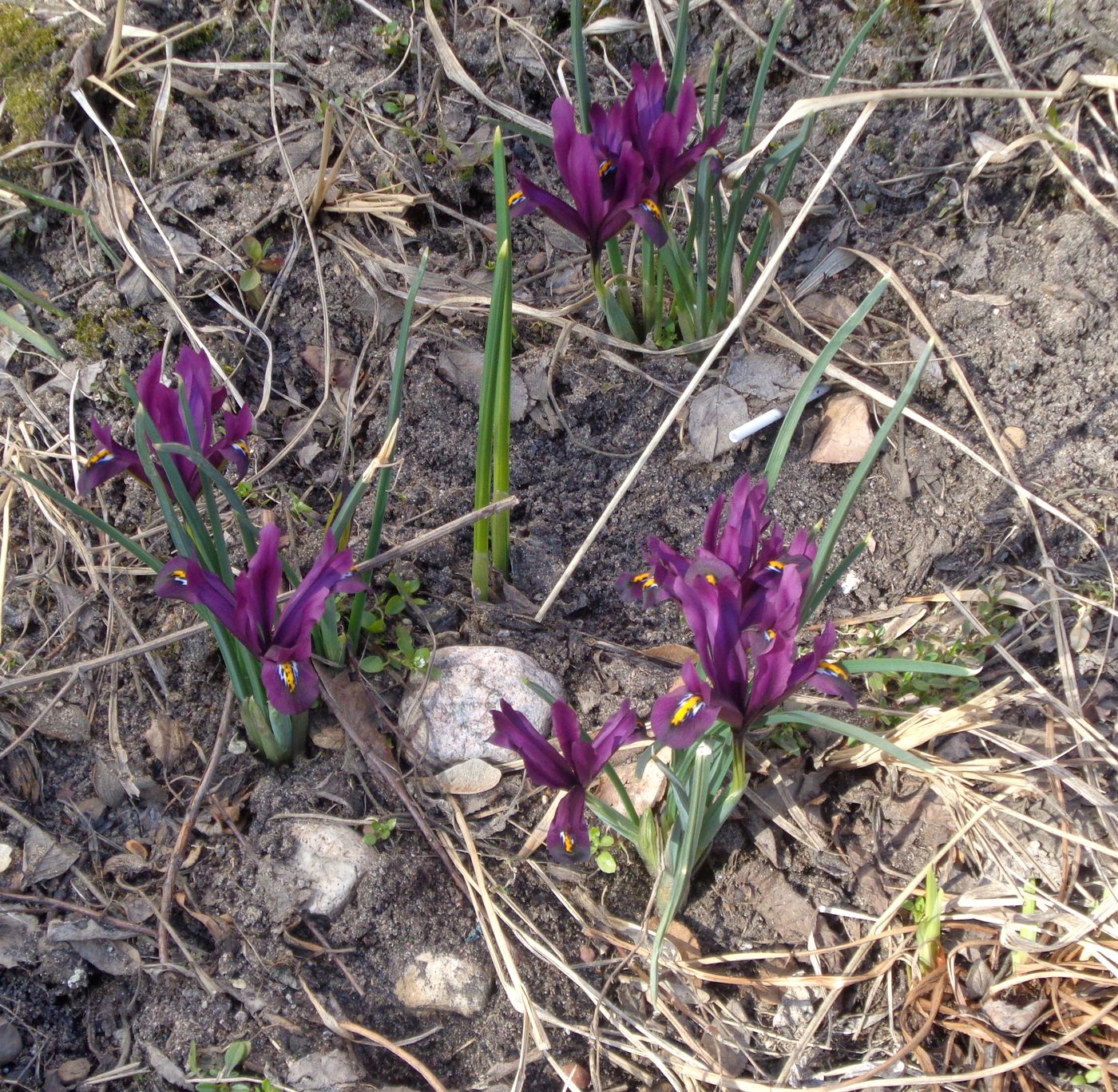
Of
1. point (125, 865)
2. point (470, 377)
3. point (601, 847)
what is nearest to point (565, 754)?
point (601, 847)

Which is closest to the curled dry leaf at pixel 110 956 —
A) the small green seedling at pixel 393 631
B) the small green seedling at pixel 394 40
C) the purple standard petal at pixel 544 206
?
the small green seedling at pixel 393 631

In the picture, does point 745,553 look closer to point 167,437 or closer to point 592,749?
point 592,749

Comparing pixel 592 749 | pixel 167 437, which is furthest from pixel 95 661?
pixel 592 749

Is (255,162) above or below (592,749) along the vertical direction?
above

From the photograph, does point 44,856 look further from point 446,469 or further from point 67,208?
point 67,208

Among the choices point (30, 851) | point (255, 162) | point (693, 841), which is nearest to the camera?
point (693, 841)

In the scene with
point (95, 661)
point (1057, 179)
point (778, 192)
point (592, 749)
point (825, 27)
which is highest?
point (825, 27)

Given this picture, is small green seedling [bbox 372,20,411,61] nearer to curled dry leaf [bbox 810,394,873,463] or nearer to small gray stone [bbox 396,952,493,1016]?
curled dry leaf [bbox 810,394,873,463]
